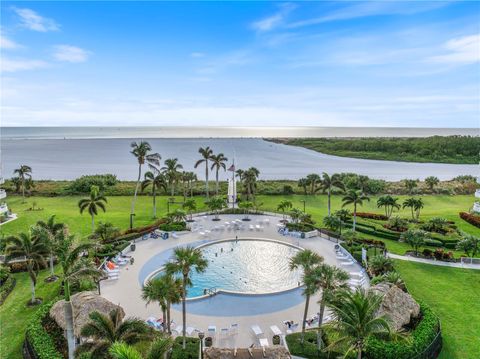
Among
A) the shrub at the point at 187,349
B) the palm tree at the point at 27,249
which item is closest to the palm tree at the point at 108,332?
the shrub at the point at 187,349

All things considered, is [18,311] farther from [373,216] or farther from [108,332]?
[373,216]

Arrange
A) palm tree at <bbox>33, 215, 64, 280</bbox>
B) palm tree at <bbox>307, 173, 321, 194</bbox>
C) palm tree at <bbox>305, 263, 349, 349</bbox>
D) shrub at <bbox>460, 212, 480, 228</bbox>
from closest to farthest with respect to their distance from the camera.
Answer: palm tree at <bbox>305, 263, 349, 349</bbox>, palm tree at <bbox>33, 215, 64, 280</bbox>, shrub at <bbox>460, 212, 480, 228</bbox>, palm tree at <bbox>307, 173, 321, 194</bbox>

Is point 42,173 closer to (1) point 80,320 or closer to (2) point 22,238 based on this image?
(2) point 22,238

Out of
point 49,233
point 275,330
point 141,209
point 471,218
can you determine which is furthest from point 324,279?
point 141,209

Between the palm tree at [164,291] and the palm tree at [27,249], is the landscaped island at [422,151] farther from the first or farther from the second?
the palm tree at [27,249]

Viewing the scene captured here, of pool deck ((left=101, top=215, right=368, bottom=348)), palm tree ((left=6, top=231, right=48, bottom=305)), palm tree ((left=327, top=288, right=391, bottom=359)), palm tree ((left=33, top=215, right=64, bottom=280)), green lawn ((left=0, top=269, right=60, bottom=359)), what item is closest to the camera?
palm tree ((left=327, top=288, right=391, bottom=359))

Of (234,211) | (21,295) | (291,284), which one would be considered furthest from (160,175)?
(291,284)

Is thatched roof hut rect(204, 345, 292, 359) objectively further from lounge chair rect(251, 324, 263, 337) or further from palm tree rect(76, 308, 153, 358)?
palm tree rect(76, 308, 153, 358)

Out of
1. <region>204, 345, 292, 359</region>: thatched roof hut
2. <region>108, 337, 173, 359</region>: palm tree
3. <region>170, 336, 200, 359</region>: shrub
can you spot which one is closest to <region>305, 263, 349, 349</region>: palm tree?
<region>204, 345, 292, 359</region>: thatched roof hut
